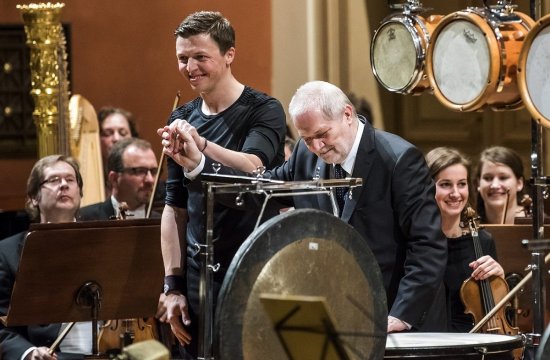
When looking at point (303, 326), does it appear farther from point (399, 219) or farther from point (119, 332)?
point (119, 332)

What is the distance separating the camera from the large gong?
116 inches

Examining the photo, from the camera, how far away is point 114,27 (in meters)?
7.80

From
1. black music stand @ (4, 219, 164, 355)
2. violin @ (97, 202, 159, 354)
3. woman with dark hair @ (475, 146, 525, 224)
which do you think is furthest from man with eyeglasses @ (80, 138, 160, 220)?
woman with dark hair @ (475, 146, 525, 224)

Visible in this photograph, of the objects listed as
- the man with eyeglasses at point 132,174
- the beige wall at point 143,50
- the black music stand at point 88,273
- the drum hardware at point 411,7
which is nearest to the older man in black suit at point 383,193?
the drum hardware at point 411,7

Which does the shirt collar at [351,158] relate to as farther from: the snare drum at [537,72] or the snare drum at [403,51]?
the snare drum at [537,72]

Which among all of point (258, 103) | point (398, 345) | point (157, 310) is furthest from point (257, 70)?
point (398, 345)

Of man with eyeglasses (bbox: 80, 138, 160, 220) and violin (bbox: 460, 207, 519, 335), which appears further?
man with eyeglasses (bbox: 80, 138, 160, 220)

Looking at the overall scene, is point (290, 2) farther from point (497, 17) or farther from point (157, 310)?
point (497, 17)

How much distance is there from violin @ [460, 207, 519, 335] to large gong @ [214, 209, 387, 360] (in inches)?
62.5

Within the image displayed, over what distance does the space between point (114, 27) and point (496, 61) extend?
4.55 m

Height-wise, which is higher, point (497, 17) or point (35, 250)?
point (497, 17)

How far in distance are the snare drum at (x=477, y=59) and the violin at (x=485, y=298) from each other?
117 centimetres

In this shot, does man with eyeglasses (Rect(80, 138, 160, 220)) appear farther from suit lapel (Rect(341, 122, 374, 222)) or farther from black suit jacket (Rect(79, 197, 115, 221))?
suit lapel (Rect(341, 122, 374, 222))

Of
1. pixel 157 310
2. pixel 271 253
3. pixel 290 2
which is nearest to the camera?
pixel 271 253
